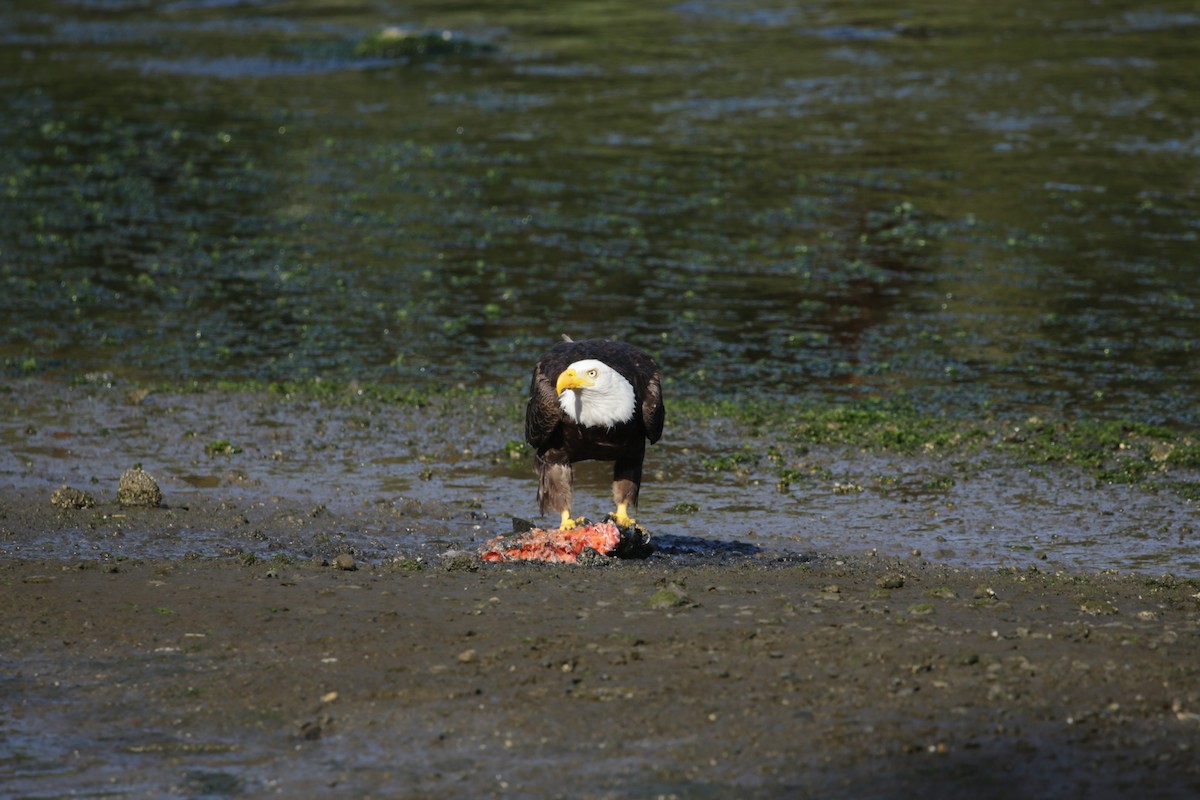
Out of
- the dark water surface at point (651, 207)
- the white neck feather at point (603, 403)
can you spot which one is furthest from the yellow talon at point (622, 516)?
the dark water surface at point (651, 207)

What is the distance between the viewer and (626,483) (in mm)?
9562

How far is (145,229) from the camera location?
60.6 feet

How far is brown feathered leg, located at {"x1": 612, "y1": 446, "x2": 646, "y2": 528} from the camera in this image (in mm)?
9539

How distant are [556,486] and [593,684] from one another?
2802 mm

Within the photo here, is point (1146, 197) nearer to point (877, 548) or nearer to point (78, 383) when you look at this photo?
point (877, 548)

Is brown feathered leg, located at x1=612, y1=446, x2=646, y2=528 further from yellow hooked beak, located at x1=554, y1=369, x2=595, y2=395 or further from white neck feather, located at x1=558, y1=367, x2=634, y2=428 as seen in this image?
yellow hooked beak, located at x1=554, y1=369, x2=595, y2=395

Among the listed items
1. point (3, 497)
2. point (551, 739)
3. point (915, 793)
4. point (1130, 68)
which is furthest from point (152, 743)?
point (1130, 68)

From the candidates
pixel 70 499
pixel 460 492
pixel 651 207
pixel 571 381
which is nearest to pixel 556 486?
pixel 571 381

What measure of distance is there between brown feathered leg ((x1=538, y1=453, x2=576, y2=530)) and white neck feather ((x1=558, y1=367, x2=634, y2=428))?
607 mm

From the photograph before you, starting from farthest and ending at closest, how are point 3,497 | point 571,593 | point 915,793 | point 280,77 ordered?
point 280,77
point 3,497
point 571,593
point 915,793

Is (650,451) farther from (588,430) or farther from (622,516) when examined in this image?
(588,430)

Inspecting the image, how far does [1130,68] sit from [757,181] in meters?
9.44

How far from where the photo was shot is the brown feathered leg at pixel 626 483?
9.54 m

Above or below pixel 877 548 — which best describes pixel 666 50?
above
